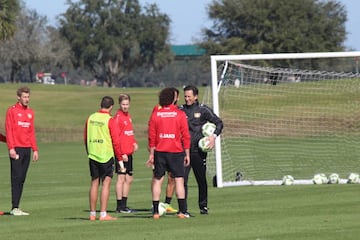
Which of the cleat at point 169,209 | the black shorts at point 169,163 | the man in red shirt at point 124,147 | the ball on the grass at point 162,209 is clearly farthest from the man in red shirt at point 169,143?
the man in red shirt at point 124,147

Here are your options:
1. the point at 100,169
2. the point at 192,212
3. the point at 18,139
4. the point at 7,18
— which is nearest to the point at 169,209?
the point at 192,212

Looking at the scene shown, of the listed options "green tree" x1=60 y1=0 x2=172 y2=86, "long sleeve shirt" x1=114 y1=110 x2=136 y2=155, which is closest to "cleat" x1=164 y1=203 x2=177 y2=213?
"long sleeve shirt" x1=114 y1=110 x2=136 y2=155

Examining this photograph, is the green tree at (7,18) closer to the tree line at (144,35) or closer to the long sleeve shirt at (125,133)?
Answer: the tree line at (144,35)

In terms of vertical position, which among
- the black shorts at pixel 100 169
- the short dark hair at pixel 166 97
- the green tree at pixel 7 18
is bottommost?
the black shorts at pixel 100 169

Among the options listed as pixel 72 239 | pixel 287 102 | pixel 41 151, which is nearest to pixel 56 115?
pixel 41 151

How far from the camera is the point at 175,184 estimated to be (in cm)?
1658

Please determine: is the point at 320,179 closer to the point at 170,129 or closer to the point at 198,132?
the point at 198,132

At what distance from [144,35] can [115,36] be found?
3036mm

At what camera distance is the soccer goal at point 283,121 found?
1019 inches

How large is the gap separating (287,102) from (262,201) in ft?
50.9

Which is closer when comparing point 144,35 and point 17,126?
point 17,126

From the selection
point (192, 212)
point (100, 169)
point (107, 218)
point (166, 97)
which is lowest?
point (192, 212)

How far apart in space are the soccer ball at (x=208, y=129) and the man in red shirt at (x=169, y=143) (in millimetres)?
1013

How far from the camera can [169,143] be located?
16.2 metres
